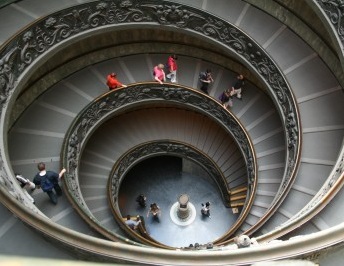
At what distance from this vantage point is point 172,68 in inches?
512

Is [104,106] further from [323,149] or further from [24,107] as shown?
[323,149]

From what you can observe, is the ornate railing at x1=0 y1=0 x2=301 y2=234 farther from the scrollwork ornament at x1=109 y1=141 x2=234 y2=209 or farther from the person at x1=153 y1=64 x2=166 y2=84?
the scrollwork ornament at x1=109 y1=141 x2=234 y2=209

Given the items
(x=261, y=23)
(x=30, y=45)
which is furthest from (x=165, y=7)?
Answer: (x=30, y=45)

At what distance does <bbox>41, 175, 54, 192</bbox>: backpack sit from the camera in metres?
9.55

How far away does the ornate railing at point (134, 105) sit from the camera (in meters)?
11.3

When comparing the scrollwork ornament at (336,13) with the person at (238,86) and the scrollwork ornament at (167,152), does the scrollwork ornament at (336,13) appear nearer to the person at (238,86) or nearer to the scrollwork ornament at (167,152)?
the person at (238,86)

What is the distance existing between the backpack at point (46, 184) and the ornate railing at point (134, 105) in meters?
0.79

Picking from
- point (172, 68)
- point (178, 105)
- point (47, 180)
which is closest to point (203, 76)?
point (172, 68)

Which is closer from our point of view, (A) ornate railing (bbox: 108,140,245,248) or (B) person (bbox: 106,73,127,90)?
(B) person (bbox: 106,73,127,90)

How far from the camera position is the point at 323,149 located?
9.90 m

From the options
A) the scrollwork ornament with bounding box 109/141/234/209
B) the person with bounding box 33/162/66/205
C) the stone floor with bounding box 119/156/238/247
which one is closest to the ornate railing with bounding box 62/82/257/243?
the scrollwork ornament with bounding box 109/141/234/209

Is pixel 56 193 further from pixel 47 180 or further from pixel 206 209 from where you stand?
pixel 206 209

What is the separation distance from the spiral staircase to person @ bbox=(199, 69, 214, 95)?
35 centimetres

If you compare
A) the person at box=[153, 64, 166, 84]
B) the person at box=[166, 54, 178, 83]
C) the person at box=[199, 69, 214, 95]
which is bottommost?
the person at box=[199, 69, 214, 95]
